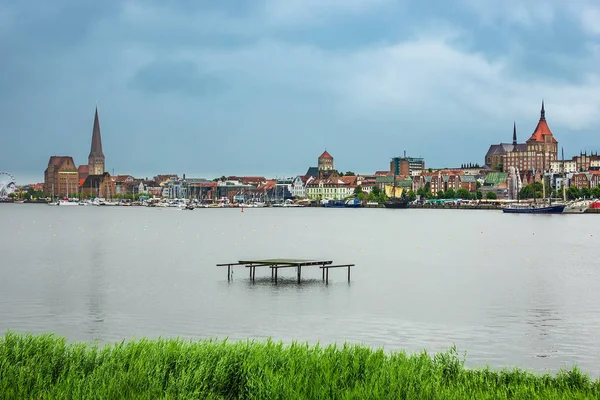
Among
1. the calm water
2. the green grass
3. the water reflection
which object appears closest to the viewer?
the green grass

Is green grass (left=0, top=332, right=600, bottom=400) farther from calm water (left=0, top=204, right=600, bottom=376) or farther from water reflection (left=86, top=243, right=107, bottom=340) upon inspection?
water reflection (left=86, top=243, right=107, bottom=340)

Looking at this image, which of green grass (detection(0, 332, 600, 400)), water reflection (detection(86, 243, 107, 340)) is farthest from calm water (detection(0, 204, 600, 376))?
green grass (detection(0, 332, 600, 400))

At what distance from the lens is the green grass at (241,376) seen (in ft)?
46.8

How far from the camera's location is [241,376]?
15227 mm

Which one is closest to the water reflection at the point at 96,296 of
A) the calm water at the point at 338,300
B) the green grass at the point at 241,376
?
the calm water at the point at 338,300

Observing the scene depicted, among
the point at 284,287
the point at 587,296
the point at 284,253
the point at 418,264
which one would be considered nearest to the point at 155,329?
the point at 284,287

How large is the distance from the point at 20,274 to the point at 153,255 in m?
15.8

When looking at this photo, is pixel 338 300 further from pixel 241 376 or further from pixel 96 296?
pixel 241 376

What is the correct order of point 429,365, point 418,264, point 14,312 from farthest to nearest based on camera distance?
point 418,264 < point 14,312 < point 429,365

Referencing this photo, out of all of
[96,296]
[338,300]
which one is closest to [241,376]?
[338,300]

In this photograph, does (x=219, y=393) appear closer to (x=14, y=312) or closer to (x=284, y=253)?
(x=14, y=312)

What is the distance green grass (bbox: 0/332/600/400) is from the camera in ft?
46.8

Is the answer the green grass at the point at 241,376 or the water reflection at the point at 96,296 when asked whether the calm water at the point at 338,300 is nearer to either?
the water reflection at the point at 96,296

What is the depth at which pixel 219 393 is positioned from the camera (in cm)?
1480
